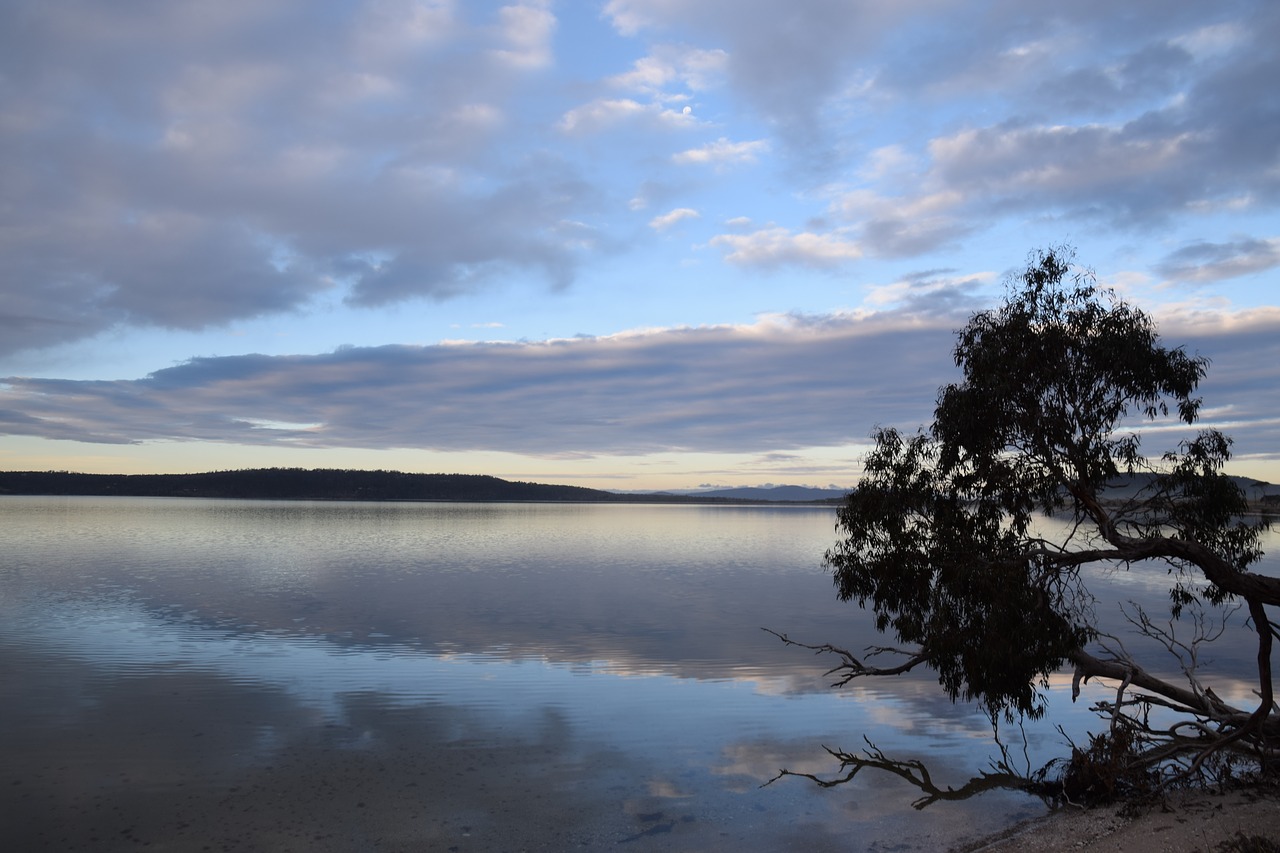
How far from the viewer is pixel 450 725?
545 inches

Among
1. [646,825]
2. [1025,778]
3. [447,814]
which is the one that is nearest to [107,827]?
[447,814]

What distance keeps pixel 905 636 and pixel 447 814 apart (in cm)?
652

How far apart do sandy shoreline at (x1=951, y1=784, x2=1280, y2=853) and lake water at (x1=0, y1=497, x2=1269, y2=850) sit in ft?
2.26

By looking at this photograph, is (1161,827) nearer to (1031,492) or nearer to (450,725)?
(1031,492)

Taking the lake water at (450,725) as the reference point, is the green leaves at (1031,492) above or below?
above

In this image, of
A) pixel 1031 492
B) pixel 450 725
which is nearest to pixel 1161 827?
pixel 1031 492

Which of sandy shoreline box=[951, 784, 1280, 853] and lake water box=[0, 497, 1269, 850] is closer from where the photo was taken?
sandy shoreline box=[951, 784, 1280, 853]

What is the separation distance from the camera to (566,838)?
9.63 metres

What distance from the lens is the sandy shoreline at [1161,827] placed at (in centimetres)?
845

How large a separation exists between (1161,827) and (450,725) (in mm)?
9717

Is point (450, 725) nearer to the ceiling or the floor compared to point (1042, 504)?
nearer to the floor

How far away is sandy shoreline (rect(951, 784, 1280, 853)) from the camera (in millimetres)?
8453

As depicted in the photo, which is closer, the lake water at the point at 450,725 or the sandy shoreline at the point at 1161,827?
the sandy shoreline at the point at 1161,827

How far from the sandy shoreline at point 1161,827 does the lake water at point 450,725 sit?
27.1 inches
